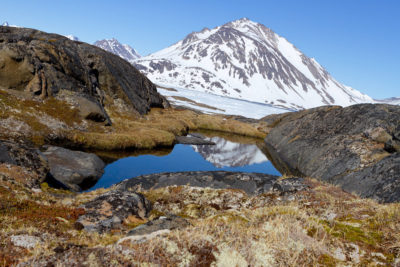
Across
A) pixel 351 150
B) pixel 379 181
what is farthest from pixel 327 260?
pixel 351 150

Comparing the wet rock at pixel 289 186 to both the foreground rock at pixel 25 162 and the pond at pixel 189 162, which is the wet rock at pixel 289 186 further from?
the pond at pixel 189 162

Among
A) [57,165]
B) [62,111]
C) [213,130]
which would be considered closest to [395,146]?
[57,165]

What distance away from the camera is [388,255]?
19.6 feet

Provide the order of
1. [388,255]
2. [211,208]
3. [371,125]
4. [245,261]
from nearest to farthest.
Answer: [245,261] < [388,255] < [211,208] < [371,125]

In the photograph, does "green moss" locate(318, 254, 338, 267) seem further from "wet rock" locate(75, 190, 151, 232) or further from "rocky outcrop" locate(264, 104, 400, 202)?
"rocky outcrop" locate(264, 104, 400, 202)

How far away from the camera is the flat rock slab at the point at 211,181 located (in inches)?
724

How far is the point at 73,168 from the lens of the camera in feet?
72.3

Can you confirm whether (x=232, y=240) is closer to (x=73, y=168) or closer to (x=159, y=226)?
(x=159, y=226)

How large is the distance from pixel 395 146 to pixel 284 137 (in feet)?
81.5

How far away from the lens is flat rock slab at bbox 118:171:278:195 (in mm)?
18391

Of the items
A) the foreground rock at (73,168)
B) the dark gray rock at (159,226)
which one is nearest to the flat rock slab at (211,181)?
the foreground rock at (73,168)

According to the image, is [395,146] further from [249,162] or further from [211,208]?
[211,208]

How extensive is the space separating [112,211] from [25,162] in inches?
335

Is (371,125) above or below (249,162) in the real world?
above
